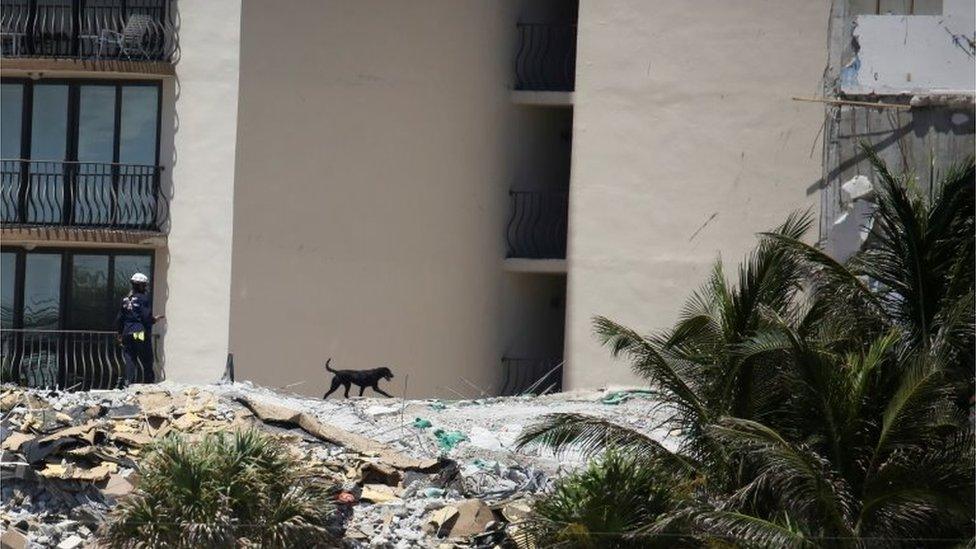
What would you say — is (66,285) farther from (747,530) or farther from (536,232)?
(747,530)

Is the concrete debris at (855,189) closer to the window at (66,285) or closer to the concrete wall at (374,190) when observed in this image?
the concrete wall at (374,190)

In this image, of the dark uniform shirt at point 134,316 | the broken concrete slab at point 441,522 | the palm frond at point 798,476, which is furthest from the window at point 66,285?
the palm frond at point 798,476

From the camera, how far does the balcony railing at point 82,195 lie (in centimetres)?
3147

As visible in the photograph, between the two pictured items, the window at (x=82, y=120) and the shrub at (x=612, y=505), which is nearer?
the shrub at (x=612, y=505)

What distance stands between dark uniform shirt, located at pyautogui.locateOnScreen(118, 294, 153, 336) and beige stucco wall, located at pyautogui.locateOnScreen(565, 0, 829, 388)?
6.78 meters

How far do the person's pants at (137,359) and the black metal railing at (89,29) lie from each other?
483cm

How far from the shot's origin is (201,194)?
31031 mm

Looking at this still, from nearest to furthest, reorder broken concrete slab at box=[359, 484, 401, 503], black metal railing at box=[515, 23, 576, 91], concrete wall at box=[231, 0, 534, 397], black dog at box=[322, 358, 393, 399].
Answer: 1. broken concrete slab at box=[359, 484, 401, 503]
2. black dog at box=[322, 358, 393, 399]
3. concrete wall at box=[231, 0, 534, 397]
4. black metal railing at box=[515, 23, 576, 91]

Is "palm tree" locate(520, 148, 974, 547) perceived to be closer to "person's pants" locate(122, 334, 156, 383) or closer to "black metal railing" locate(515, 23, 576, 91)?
"person's pants" locate(122, 334, 156, 383)

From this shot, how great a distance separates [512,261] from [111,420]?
367 inches

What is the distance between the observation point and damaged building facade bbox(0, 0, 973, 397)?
30188mm

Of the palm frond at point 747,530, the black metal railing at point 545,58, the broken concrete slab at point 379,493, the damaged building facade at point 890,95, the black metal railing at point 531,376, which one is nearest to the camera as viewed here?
the palm frond at point 747,530

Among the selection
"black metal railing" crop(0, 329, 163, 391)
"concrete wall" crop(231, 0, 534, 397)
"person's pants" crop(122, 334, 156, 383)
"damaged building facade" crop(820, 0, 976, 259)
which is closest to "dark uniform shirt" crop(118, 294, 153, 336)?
"person's pants" crop(122, 334, 156, 383)

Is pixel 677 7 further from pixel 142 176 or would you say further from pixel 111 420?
pixel 111 420
